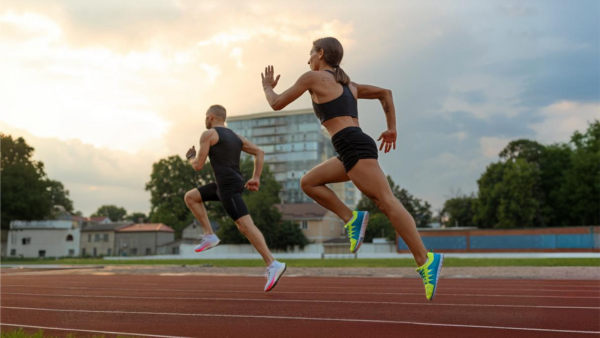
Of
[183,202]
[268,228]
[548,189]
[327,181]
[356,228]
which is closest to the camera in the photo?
[356,228]

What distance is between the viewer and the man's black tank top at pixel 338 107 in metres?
4.26

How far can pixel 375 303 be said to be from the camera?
6680 mm

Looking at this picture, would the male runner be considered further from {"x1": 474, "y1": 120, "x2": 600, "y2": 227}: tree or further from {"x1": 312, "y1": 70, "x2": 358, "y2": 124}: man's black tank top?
{"x1": 474, "y1": 120, "x2": 600, "y2": 227}: tree

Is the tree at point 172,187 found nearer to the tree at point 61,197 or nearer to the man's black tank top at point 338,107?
the tree at point 61,197

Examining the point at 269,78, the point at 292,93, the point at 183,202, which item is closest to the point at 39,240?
the point at 183,202


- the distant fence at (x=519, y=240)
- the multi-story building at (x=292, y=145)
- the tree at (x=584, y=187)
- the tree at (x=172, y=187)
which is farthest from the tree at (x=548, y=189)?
the multi-story building at (x=292, y=145)

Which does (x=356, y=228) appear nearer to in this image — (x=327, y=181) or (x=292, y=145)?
(x=327, y=181)

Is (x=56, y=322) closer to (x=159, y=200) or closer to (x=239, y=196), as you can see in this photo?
(x=239, y=196)

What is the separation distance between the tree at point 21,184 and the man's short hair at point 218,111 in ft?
178

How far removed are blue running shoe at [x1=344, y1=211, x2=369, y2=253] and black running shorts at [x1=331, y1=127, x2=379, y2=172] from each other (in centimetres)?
57

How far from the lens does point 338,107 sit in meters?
4.26

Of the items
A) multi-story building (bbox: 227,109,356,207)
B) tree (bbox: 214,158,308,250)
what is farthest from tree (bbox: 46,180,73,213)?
multi-story building (bbox: 227,109,356,207)

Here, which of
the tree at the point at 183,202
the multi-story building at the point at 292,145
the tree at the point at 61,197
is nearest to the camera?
the tree at the point at 183,202

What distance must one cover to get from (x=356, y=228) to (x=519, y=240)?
40.4 metres
